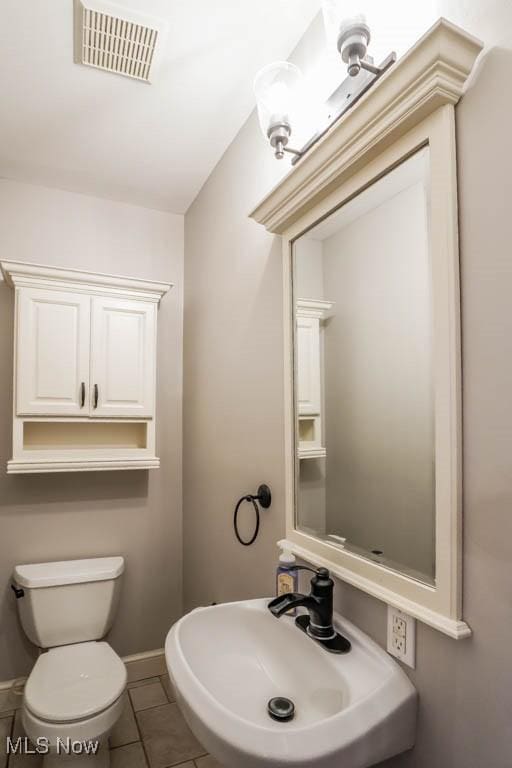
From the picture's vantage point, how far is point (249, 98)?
182cm

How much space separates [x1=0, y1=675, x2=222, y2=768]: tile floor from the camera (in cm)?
181


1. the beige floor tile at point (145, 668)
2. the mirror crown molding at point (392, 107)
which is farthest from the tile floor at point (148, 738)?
the mirror crown molding at point (392, 107)

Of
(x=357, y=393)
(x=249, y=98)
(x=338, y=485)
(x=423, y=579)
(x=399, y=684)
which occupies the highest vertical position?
(x=249, y=98)

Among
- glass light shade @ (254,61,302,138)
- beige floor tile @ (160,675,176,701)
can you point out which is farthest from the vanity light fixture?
beige floor tile @ (160,675,176,701)

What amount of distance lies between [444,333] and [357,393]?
386mm

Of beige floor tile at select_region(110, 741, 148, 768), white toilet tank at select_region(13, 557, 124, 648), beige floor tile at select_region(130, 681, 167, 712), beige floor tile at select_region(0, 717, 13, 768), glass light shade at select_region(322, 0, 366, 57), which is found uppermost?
glass light shade at select_region(322, 0, 366, 57)

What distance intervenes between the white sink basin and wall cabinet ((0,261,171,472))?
1.18 metres

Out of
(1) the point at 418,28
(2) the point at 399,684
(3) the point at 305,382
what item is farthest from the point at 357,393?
(1) the point at 418,28

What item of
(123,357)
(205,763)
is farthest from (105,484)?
(205,763)

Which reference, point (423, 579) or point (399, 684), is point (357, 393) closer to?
point (423, 579)

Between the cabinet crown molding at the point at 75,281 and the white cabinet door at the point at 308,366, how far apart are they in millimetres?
1081

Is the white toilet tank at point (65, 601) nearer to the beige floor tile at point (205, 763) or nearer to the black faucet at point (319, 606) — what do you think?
the beige floor tile at point (205, 763)

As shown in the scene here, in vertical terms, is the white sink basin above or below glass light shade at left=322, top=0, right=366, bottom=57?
below

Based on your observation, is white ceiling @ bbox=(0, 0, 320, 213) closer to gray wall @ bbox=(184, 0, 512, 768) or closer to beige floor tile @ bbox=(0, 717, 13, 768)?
gray wall @ bbox=(184, 0, 512, 768)
